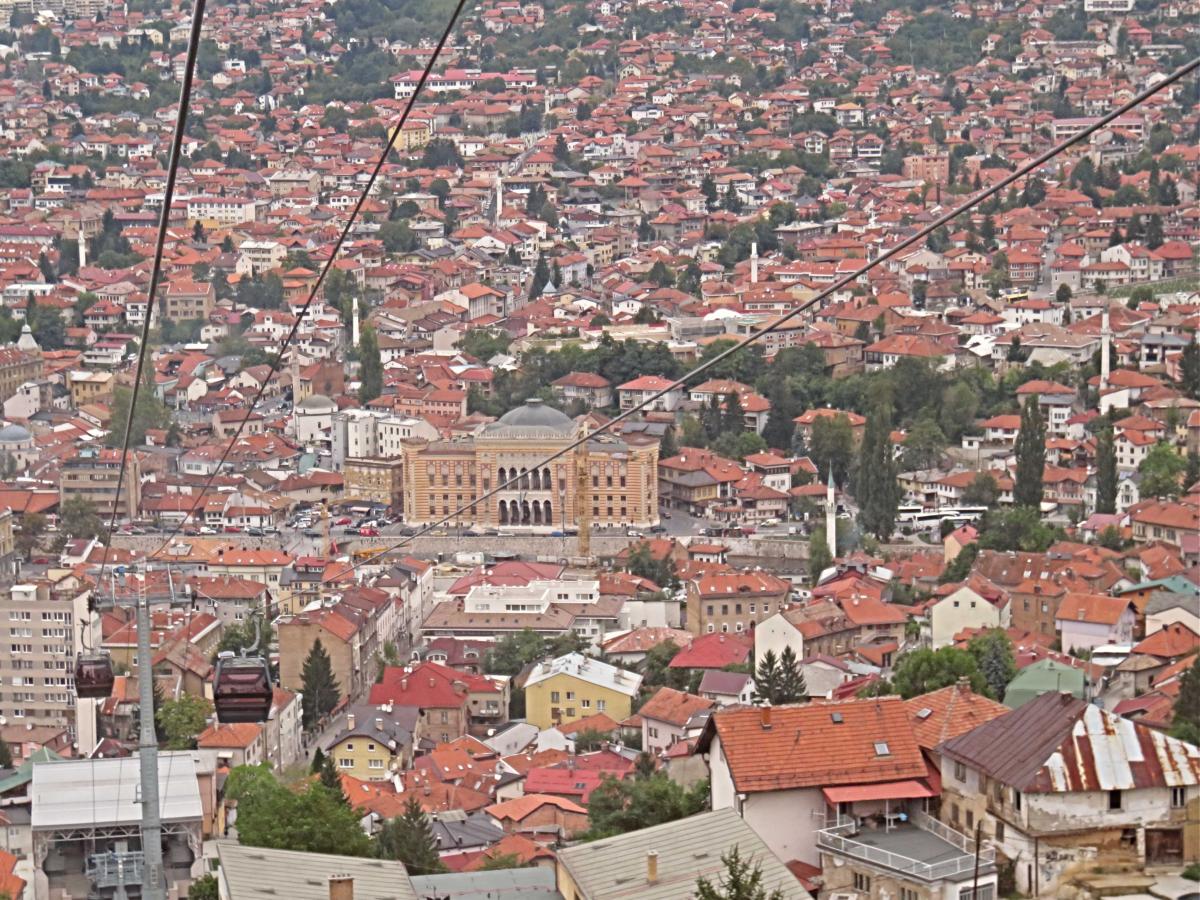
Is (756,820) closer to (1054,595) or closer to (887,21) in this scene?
(1054,595)

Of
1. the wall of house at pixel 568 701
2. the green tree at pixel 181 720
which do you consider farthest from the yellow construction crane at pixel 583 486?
the green tree at pixel 181 720

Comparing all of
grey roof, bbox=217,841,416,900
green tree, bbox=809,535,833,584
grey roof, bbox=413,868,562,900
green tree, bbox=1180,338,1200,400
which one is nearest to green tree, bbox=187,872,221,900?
grey roof, bbox=413,868,562,900

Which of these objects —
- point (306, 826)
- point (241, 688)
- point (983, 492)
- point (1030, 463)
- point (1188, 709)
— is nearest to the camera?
point (241, 688)

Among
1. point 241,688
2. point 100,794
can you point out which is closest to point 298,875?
point 241,688

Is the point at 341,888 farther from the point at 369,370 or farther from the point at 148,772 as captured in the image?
the point at 369,370

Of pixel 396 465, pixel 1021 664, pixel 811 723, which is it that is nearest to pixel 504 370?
pixel 396 465

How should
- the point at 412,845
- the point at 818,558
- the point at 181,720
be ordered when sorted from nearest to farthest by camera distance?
the point at 412,845
the point at 181,720
the point at 818,558

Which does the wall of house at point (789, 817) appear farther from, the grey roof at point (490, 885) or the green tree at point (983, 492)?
the green tree at point (983, 492)
